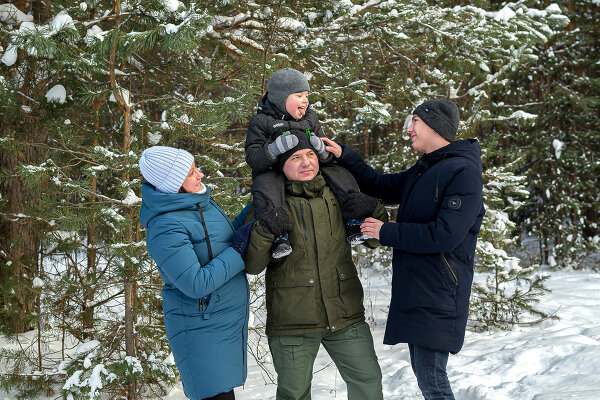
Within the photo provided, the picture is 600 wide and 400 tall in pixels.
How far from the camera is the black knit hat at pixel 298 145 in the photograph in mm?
2705

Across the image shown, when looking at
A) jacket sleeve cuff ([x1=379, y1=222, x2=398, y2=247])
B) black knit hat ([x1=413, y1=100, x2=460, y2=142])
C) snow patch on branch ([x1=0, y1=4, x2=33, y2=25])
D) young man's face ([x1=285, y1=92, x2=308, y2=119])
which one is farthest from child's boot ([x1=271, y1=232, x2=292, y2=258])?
snow patch on branch ([x1=0, y1=4, x2=33, y2=25])

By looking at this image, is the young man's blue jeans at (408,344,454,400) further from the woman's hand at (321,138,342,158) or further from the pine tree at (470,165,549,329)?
the pine tree at (470,165,549,329)

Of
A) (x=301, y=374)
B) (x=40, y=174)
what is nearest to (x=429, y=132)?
(x=301, y=374)

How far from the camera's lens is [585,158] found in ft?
42.2

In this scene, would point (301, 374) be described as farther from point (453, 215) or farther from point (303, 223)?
point (453, 215)

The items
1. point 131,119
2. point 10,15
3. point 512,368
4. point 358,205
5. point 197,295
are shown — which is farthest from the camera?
point 10,15

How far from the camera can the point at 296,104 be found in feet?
9.29

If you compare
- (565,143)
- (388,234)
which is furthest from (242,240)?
(565,143)

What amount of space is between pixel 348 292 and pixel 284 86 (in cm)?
120

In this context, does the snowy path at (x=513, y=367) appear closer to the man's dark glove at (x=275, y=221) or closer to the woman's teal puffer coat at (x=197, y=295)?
the woman's teal puffer coat at (x=197, y=295)

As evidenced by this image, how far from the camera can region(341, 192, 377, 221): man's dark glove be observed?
8.80 feet

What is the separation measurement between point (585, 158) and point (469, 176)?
12.3 meters

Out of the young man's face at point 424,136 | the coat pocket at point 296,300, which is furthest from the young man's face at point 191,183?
the young man's face at point 424,136

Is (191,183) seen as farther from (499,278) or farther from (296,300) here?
(499,278)
